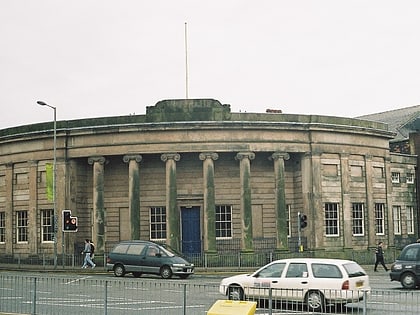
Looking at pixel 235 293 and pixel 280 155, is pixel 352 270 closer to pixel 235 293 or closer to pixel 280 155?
pixel 235 293

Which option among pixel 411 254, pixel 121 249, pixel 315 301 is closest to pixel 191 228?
pixel 121 249

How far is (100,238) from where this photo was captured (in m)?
41.6

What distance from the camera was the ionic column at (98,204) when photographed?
41.6 meters

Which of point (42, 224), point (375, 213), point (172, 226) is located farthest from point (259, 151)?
point (42, 224)

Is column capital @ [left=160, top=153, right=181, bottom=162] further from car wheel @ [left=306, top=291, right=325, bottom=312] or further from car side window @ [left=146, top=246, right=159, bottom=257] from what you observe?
car wheel @ [left=306, top=291, right=325, bottom=312]

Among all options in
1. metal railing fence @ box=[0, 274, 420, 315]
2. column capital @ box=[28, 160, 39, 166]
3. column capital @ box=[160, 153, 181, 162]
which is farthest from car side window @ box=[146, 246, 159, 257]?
column capital @ box=[28, 160, 39, 166]

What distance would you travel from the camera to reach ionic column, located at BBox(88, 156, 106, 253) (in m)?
41.6

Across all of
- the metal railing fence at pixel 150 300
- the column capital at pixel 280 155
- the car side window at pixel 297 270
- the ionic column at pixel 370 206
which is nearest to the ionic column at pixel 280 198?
the column capital at pixel 280 155

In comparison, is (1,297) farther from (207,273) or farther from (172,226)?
(172,226)

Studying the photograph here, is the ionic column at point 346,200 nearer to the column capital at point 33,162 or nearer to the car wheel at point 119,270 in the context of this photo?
the car wheel at point 119,270

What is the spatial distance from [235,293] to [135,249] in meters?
13.3

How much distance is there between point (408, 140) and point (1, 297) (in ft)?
136

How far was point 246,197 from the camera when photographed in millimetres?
40812

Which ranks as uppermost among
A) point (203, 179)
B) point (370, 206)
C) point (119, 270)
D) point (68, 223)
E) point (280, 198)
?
point (203, 179)
